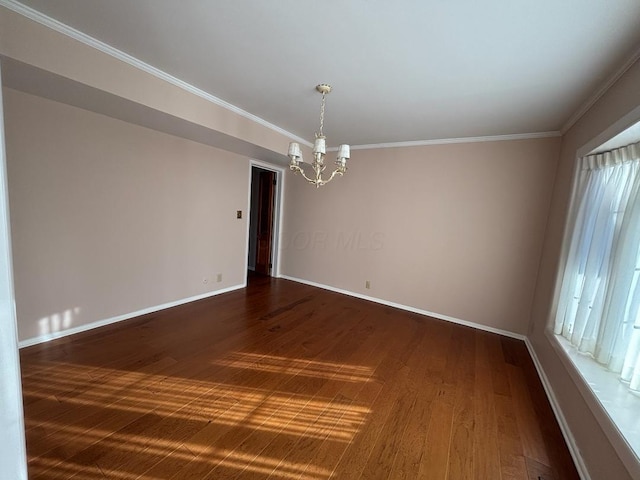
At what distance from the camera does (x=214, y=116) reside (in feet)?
9.22

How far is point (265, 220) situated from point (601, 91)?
4.87 metres

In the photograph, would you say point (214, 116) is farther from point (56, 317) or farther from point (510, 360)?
point (510, 360)

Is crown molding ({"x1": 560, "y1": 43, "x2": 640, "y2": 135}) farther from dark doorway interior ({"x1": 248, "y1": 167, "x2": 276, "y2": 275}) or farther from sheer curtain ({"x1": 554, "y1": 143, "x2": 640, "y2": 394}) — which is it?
dark doorway interior ({"x1": 248, "y1": 167, "x2": 276, "y2": 275})

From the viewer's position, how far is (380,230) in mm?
4211

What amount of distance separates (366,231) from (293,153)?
230 cm

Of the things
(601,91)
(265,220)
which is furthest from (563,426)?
(265,220)

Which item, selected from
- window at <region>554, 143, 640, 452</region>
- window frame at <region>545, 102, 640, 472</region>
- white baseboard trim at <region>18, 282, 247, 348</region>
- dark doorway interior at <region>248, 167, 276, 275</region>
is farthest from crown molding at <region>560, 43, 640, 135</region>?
white baseboard trim at <region>18, 282, 247, 348</region>

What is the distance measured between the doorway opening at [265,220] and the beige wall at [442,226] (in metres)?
0.77

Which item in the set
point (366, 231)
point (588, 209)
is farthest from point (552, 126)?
point (366, 231)

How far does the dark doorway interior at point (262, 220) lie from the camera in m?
5.32

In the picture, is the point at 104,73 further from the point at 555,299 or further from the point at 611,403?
the point at 555,299

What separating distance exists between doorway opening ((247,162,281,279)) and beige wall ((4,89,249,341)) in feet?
4.45

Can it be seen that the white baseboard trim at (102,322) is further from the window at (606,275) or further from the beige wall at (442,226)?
the window at (606,275)

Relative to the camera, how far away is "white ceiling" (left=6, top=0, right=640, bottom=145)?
4.83 ft
